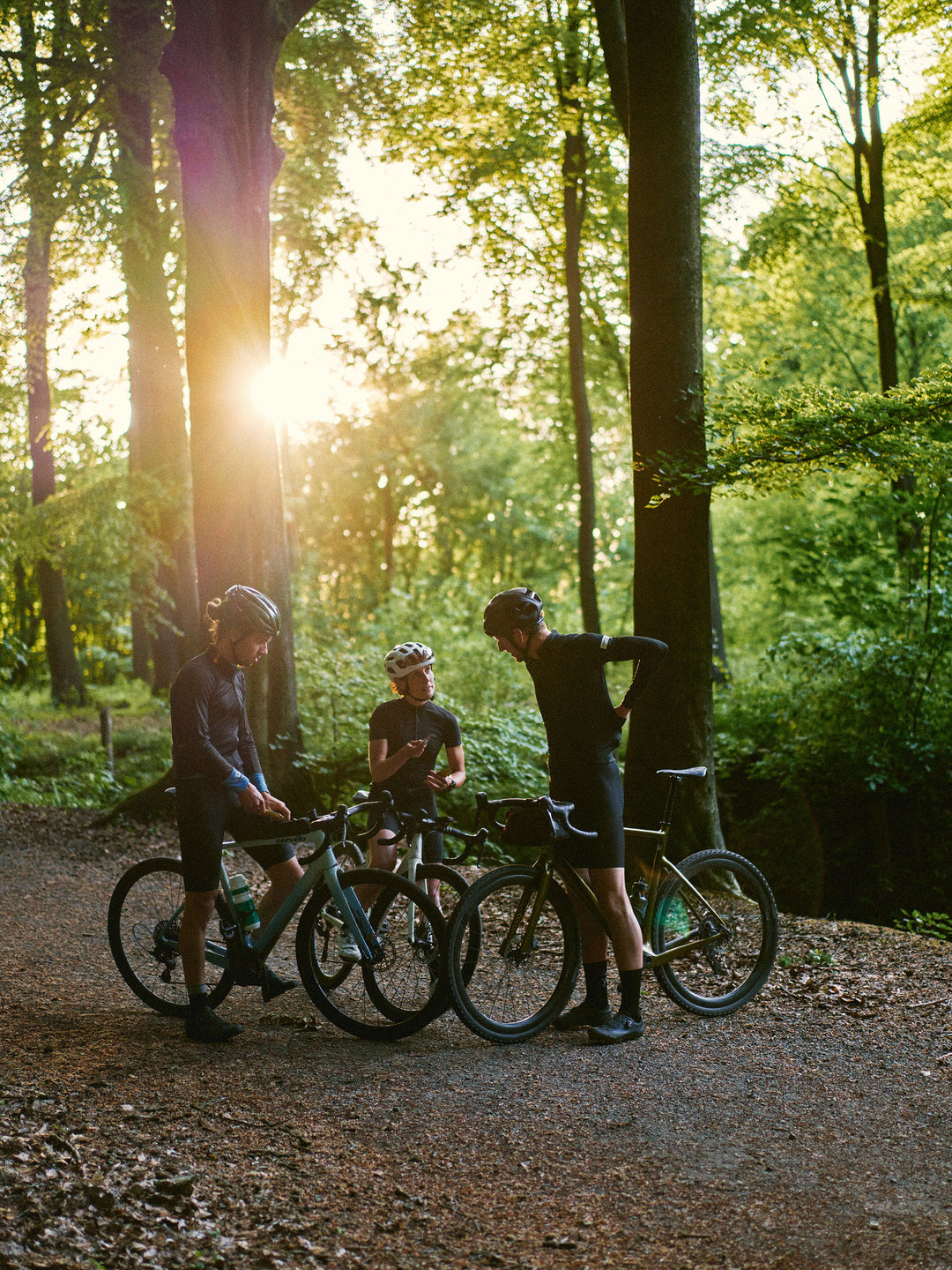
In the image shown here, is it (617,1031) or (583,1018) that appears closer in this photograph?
(617,1031)

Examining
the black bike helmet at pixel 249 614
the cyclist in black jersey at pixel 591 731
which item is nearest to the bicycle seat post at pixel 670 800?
the cyclist in black jersey at pixel 591 731

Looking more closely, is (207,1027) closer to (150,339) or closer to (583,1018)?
(583,1018)

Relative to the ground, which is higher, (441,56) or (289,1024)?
(441,56)

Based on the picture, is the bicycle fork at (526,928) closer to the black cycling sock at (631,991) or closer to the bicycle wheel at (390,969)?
the bicycle wheel at (390,969)

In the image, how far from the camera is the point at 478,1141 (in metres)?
4.02

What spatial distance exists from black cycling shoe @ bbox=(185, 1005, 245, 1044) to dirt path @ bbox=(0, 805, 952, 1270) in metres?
0.09

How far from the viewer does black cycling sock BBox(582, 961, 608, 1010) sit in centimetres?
525

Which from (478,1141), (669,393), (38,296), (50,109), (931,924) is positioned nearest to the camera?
(478,1141)

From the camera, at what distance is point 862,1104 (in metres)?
4.45

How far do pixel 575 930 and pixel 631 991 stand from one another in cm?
41

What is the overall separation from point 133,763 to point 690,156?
11860 millimetres

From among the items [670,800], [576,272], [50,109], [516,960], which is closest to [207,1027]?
[516,960]

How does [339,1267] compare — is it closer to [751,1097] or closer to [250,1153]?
[250,1153]

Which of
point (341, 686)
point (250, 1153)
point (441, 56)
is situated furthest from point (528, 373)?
point (250, 1153)
